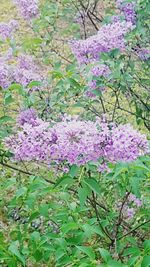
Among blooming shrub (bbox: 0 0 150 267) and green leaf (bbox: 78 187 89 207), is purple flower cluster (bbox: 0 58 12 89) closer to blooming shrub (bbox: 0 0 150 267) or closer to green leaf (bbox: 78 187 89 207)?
blooming shrub (bbox: 0 0 150 267)

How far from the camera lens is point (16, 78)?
117 inches

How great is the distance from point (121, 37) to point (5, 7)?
26.7ft

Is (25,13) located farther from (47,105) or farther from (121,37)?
(121,37)

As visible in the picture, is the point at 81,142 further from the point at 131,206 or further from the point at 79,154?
the point at 131,206

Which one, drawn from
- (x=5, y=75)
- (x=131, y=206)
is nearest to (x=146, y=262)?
(x=5, y=75)

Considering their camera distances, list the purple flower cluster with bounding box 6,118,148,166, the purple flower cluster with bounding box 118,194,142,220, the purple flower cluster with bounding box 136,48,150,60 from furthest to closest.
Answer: the purple flower cluster with bounding box 136,48,150,60, the purple flower cluster with bounding box 118,194,142,220, the purple flower cluster with bounding box 6,118,148,166

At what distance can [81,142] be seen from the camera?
1.97 meters

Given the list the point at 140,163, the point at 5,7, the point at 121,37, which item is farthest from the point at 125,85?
the point at 5,7

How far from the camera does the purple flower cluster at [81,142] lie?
1.98 metres

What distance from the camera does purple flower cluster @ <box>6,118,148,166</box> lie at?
1.98 metres

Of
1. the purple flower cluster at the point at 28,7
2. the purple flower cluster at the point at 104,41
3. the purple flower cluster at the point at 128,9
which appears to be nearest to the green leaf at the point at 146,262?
the purple flower cluster at the point at 104,41

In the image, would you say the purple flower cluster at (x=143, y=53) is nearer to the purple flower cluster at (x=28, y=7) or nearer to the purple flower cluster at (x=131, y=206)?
the purple flower cluster at (x=28, y=7)

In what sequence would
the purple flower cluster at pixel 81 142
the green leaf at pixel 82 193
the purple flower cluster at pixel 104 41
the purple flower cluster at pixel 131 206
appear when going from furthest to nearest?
the purple flower cluster at pixel 131 206 → the purple flower cluster at pixel 104 41 → the green leaf at pixel 82 193 → the purple flower cluster at pixel 81 142

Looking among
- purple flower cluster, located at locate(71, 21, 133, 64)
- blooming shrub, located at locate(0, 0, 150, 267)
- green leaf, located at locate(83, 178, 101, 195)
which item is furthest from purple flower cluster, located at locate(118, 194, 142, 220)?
green leaf, located at locate(83, 178, 101, 195)
